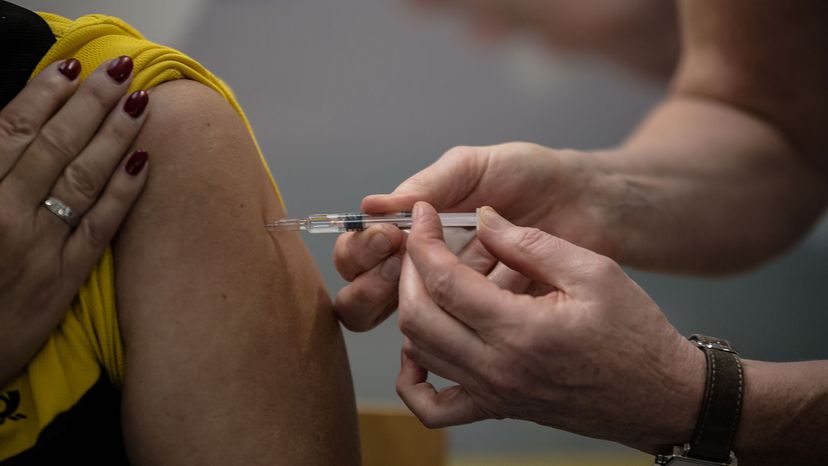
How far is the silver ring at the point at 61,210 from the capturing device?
0.80 metres

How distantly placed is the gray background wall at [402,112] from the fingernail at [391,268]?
1.12 meters

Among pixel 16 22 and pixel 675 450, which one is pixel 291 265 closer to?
pixel 16 22

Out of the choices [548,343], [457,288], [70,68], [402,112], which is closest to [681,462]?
[548,343]

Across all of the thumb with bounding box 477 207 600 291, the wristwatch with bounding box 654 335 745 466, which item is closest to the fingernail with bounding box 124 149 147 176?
the thumb with bounding box 477 207 600 291

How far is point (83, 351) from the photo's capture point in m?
0.82

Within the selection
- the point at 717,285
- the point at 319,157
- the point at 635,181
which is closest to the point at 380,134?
the point at 319,157

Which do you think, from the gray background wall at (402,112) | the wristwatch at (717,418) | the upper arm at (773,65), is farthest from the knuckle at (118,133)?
the upper arm at (773,65)

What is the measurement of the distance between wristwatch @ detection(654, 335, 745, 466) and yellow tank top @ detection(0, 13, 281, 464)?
68 centimetres

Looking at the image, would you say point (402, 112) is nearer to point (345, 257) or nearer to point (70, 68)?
point (345, 257)

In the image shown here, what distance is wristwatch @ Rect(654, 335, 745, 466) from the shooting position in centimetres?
90

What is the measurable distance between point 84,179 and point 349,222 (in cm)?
32

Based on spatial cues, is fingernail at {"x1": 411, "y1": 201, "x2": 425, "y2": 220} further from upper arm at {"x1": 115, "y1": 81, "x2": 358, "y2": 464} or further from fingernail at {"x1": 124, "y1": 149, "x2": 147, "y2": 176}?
fingernail at {"x1": 124, "y1": 149, "x2": 147, "y2": 176}

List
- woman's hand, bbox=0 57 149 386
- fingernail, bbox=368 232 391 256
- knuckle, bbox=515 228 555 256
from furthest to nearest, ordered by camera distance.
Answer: fingernail, bbox=368 232 391 256 < knuckle, bbox=515 228 555 256 < woman's hand, bbox=0 57 149 386

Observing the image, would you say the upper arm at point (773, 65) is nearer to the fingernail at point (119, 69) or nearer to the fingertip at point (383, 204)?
the fingertip at point (383, 204)
